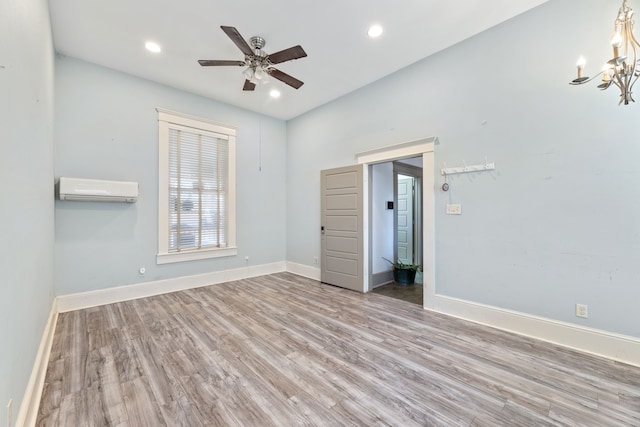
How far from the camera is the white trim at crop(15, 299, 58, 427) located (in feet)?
4.95

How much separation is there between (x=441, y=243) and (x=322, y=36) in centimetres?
302

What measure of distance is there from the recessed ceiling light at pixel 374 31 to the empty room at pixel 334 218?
23 mm

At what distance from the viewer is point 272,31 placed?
3088 mm

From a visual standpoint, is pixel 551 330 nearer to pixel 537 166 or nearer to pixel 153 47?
pixel 537 166

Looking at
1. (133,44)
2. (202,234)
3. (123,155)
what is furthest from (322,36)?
(202,234)

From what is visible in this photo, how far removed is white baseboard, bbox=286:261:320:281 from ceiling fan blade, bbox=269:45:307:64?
368cm

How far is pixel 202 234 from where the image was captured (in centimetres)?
478

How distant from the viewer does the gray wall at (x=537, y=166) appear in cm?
239

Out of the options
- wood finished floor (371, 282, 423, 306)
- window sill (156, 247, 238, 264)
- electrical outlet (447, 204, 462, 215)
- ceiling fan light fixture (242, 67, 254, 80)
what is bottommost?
wood finished floor (371, 282, 423, 306)

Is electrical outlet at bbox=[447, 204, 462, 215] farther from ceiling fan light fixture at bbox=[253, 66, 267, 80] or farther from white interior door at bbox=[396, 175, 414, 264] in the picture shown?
ceiling fan light fixture at bbox=[253, 66, 267, 80]

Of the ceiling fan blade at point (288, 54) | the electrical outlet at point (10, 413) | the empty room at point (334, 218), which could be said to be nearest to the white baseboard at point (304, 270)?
the empty room at point (334, 218)

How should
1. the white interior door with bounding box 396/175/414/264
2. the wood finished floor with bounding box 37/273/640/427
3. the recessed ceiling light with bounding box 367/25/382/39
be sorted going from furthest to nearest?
the white interior door with bounding box 396/175/414/264 < the recessed ceiling light with bounding box 367/25/382/39 < the wood finished floor with bounding box 37/273/640/427

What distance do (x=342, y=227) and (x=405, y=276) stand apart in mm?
1534

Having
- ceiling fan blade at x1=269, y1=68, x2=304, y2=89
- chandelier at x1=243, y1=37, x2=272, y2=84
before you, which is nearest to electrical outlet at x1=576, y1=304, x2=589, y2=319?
ceiling fan blade at x1=269, y1=68, x2=304, y2=89
